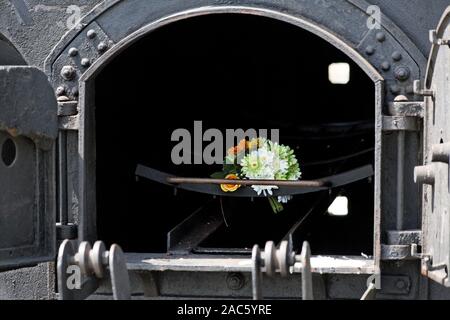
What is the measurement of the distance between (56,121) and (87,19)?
1.45 feet

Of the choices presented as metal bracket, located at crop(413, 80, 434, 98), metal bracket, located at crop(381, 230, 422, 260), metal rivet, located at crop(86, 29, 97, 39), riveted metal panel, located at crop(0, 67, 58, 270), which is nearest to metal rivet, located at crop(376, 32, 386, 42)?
metal bracket, located at crop(413, 80, 434, 98)

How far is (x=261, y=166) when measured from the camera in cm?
480

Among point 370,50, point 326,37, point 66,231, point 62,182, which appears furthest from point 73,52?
point 370,50

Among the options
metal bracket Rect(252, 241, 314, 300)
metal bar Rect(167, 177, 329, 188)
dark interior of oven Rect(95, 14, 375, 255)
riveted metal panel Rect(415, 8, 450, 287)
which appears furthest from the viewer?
dark interior of oven Rect(95, 14, 375, 255)

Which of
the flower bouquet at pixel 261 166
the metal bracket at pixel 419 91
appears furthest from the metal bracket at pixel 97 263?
the flower bouquet at pixel 261 166

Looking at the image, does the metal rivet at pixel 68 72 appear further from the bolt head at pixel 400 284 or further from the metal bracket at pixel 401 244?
the bolt head at pixel 400 284

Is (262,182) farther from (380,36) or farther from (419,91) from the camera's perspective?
(419,91)

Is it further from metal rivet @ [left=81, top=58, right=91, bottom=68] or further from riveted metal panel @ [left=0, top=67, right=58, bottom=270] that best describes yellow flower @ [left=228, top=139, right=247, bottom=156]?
riveted metal panel @ [left=0, top=67, right=58, bottom=270]

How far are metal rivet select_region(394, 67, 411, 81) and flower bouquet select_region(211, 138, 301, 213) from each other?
3.45 ft

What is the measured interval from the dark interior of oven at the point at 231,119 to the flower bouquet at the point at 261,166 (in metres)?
0.42

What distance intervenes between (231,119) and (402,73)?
2.13 metres

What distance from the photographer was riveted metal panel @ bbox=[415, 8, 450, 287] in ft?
10.7

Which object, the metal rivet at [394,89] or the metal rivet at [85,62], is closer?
the metal rivet at [394,89]

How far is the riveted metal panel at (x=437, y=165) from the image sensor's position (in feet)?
10.7
